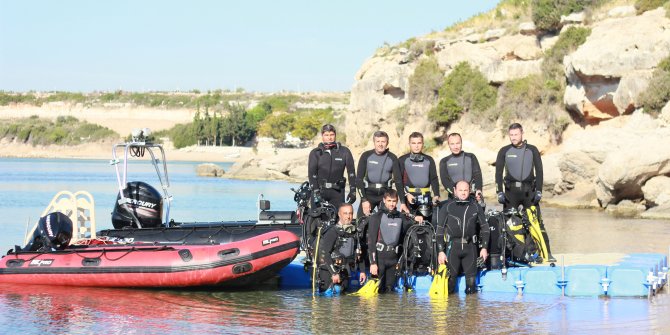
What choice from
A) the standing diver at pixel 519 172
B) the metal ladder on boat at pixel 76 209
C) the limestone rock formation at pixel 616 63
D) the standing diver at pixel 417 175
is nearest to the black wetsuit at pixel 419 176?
the standing diver at pixel 417 175

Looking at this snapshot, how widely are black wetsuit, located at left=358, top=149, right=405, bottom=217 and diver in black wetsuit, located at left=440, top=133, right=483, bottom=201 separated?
0.55m

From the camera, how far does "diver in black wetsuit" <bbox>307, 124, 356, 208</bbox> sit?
11.6 meters

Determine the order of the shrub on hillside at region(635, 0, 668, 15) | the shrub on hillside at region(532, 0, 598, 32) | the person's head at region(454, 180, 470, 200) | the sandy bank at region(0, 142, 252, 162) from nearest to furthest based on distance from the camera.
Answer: the person's head at region(454, 180, 470, 200) < the shrub on hillside at region(635, 0, 668, 15) < the shrub on hillside at region(532, 0, 598, 32) < the sandy bank at region(0, 142, 252, 162)

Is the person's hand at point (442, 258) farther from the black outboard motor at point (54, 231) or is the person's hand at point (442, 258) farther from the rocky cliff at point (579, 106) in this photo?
the rocky cliff at point (579, 106)

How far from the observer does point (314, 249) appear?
36.0 feet

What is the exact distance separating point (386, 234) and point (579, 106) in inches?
836

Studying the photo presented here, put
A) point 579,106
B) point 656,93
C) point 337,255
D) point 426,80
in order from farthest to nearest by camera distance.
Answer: point 426,80
point 579,106
point 656,93
point 337,255

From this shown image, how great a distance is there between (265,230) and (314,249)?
2.26m

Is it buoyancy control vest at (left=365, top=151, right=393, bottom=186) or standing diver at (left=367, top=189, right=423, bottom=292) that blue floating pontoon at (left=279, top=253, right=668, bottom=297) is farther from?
buoyancy control vest at (left=365, top=151, right=393, bottom=186)

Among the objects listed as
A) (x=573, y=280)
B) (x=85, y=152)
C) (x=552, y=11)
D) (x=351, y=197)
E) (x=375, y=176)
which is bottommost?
(x=573, y=280)

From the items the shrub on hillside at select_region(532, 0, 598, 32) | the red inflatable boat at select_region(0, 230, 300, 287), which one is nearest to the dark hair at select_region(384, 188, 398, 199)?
the red inflatable boat at select_region(0, 230, 300, 287)

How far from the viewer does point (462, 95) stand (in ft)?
124

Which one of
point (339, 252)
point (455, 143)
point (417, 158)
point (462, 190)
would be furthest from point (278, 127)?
point (462, 190)

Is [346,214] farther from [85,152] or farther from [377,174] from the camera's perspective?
[85,152]
